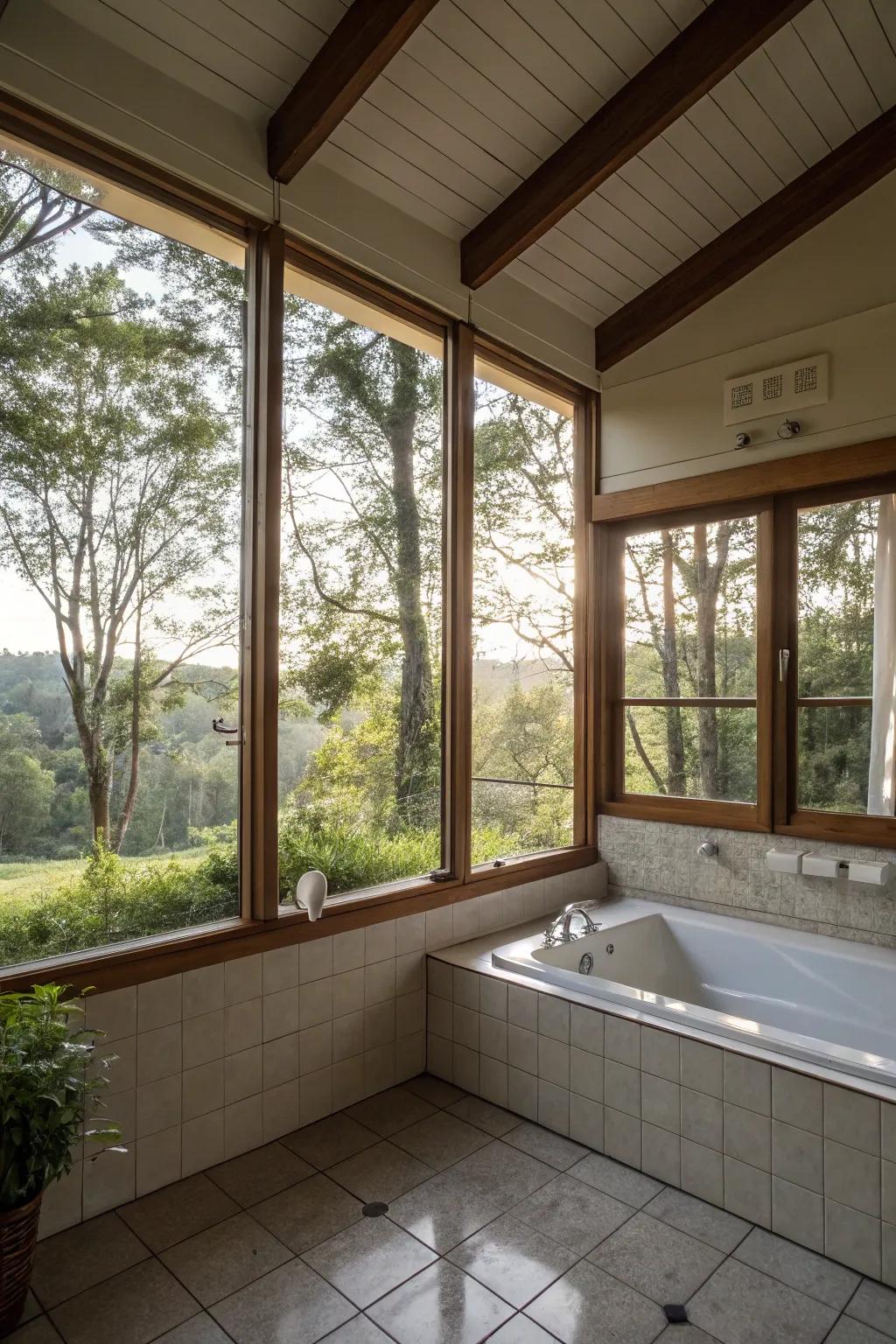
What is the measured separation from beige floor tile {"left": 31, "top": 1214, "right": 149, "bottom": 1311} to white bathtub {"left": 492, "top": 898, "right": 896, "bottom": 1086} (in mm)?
1259

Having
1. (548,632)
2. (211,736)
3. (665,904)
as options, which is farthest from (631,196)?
(665,904)

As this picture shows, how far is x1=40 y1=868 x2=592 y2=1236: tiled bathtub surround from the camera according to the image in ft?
6.84

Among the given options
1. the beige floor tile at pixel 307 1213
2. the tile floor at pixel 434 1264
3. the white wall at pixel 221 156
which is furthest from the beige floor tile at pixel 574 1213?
the white wall at pixel 221 156

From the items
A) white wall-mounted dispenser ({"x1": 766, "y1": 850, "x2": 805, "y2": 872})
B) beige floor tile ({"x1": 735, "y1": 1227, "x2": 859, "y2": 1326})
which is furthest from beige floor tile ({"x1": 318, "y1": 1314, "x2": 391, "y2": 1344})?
white wall-mounted dispenser ({"x1": 766, "y1": 850, "x2": 805, "y2": 872})

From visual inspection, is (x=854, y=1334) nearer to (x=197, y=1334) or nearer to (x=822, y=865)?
(x=197, y=1334)

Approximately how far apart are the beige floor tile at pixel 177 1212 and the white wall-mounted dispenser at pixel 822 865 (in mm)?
2119

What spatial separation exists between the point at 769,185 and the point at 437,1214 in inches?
137

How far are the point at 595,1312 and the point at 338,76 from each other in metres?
3.01

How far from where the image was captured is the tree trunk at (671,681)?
11.4 ft

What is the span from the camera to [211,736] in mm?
2330

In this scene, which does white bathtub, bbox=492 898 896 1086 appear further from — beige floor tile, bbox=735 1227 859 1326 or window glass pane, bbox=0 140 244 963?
window glass pane, bbox=0 140 244 963

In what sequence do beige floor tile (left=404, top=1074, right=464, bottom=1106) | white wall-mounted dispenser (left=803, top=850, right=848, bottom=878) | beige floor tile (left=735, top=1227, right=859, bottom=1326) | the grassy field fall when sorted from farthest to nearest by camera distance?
white wall-mounted dispenser (left=803, top=850, right=848, bottom=878) → beige floor tile (left=404, top=1074, right=464, bottom=1106) → the grassy field → beige floor tile (left=735, top=1227, right=859, bottom=1326)

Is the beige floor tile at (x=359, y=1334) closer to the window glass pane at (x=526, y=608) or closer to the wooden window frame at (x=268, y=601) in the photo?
the wooden window frame at (x=268, y=601)

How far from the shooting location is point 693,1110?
2.16 m
